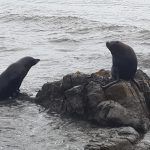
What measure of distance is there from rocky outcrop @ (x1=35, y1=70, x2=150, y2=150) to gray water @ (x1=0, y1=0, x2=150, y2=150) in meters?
0.31

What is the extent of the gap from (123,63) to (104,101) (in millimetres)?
1214

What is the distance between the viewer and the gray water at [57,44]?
881 cm

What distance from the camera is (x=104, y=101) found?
30.5 feet

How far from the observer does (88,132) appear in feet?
28.7

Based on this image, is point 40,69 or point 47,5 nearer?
point 40,69

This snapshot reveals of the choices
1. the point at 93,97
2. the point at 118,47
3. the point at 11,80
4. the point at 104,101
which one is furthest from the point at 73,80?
the point at 11,80

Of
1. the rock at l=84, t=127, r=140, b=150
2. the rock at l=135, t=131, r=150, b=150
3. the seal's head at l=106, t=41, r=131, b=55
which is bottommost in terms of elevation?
the rock at l=135, t=131, r=150, b=150

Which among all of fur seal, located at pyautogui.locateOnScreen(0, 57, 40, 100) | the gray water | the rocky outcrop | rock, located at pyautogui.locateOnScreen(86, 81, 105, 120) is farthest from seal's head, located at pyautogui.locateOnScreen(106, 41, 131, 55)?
fur seal, located at pyautogui.locateOnScreen(0, 57, 40, 100)

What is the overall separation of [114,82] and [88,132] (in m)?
1.40

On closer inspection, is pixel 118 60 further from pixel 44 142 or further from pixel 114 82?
pixel 44 142

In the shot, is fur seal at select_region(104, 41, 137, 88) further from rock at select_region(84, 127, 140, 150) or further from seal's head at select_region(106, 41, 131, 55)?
rock at select_region(84, 127, 140, 150)

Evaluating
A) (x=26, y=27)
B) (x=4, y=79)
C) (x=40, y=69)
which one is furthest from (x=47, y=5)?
(x=4, y=79)

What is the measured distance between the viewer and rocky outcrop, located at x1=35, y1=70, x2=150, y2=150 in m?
8.82

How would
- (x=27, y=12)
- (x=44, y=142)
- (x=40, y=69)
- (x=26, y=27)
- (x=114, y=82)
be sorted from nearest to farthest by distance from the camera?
(x=44, y=142) < (x=114, y=82) < (x=40, y=69) < (x=26, y=27) < (x=27, y=12)
